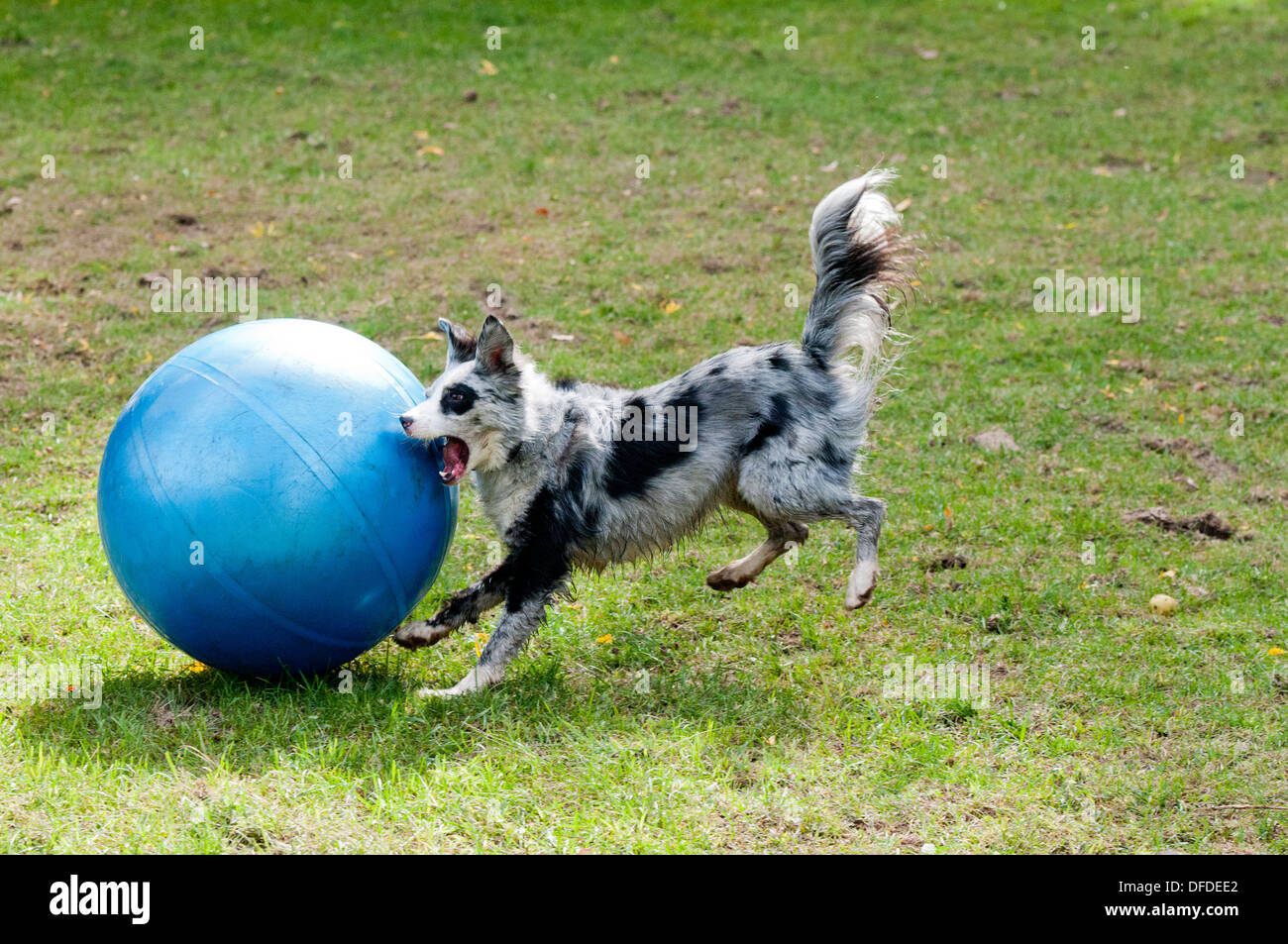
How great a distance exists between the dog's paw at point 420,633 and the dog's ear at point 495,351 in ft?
3.75

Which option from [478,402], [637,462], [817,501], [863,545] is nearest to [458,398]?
[478,402]

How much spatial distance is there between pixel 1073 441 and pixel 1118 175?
21.0 feet

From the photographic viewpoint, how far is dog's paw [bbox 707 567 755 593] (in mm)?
6645

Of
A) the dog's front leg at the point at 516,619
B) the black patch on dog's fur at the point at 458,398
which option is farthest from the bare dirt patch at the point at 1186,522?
the black patch on dog's fur at the point at 458,398

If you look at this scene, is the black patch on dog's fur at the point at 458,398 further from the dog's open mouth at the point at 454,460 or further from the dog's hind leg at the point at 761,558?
the dog's hind leg at the point at 761,558

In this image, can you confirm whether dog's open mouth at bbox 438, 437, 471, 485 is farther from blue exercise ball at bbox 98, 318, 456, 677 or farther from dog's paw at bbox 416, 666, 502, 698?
dog's paw at bbox 416, 666, 502, 698

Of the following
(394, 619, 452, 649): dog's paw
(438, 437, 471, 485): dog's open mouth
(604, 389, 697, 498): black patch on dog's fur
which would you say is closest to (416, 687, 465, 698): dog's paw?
(394, 619, 452, 649): dog's paw

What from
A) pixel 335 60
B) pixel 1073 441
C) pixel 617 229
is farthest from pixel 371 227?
pixel 1073 441

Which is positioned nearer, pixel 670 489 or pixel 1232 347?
pixel 670 489

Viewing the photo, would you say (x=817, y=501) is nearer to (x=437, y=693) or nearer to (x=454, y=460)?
(x=454, y=460)

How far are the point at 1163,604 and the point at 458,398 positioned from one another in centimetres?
371

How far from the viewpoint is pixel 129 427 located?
210 inches

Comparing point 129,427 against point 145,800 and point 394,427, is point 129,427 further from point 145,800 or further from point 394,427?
point 145,800

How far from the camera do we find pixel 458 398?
5.58m
